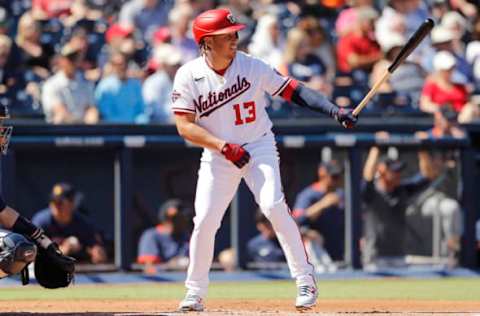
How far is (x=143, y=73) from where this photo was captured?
40.5 ft

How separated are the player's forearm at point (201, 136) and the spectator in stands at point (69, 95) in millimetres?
4040

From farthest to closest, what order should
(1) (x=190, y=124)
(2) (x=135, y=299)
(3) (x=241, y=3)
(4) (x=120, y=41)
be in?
1. (3) (x=241, y=3)
2. (4) (x=120, y=41)
3. (2) (x=135, y=299)
4. (1) (x=190, y=124)

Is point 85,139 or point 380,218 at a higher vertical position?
point 85,139

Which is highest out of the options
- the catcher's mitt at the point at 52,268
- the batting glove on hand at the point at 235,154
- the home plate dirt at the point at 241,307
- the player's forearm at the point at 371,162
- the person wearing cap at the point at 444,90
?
the person wearing cap at the point at 444,90

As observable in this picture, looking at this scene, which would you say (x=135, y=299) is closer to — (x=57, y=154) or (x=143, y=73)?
(x=57, y=154)

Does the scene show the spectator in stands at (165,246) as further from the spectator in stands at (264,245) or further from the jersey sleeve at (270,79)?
the jersey sleeve at (270,79)

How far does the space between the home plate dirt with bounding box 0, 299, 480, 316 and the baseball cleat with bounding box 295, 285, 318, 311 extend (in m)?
0.05

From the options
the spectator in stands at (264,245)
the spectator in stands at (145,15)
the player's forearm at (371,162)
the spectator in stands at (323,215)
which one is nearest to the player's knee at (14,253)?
the spectator in stands at (264,245)

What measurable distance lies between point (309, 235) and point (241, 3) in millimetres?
4030

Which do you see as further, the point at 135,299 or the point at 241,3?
the point at 241,3

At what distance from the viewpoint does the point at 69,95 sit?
11.3m

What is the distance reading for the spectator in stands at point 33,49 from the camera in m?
12.2

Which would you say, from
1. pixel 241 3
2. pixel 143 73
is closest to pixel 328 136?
pixel 143 73

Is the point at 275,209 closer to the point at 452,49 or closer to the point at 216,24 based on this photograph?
the point at 216,24
